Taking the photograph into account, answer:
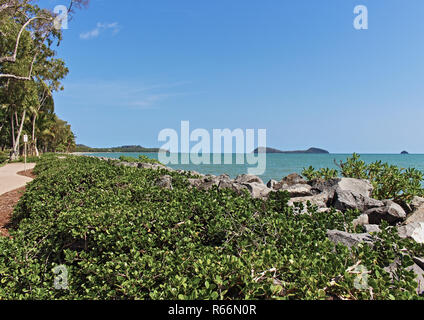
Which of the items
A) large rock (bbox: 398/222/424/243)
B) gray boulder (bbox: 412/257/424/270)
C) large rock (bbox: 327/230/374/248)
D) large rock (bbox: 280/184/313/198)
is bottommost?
gray boulder (bbox: 412/257/424/270)

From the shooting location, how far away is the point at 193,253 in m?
2.82

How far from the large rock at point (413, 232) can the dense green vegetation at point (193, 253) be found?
38 cm

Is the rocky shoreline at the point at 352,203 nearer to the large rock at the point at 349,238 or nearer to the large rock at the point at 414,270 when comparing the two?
the large rock at the point at 349,238

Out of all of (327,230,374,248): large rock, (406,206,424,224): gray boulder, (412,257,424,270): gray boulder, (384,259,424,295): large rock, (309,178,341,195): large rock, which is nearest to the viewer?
(384,259,424,295): large rock

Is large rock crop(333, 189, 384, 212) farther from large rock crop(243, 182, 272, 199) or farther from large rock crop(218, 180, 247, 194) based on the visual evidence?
large rock crop(218, 180, 247, 194)

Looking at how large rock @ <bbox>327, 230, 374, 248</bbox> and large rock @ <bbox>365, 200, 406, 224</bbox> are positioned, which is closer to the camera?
large rock @ <bbox>327, 230, 374, 248</bbox>

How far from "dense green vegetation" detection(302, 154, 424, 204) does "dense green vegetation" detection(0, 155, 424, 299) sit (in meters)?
3.84

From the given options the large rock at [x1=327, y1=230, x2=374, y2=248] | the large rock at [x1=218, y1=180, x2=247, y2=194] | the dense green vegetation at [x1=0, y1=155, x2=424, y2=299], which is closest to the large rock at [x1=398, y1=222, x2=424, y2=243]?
the dense green vegetation at [x1=0, y1=155, x2=424, y2=299]

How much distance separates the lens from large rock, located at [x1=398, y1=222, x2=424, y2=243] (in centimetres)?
370

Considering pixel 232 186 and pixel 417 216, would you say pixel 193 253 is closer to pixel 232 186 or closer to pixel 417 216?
pixel 232 186

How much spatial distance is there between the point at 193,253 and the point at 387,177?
22.1ft
